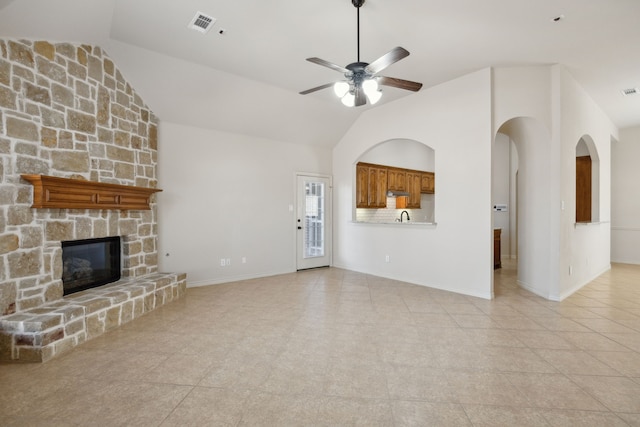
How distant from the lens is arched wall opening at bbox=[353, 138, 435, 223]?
7.91 meters

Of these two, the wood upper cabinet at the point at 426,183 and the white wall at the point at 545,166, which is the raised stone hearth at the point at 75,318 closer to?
the white wall at the point at 545,166

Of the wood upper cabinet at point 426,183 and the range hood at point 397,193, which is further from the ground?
the wood upper cabinet at point 426,183

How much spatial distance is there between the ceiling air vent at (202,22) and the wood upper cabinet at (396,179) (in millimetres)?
5472

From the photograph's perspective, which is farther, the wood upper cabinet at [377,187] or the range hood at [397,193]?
the range hood at [397,193]

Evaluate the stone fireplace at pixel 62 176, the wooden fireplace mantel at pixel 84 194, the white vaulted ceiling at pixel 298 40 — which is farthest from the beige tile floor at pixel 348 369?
the white vaulted ceiling at pixel 298 40

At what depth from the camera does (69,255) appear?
371 cm

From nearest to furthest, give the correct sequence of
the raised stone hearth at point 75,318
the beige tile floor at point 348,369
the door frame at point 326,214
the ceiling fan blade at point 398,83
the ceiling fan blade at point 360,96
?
the beige tile floor at point 348,369 < the raised stone hearth at point 75,318 < the ceiling fan blade at point 398,83 < the ceiling fan blade at point 360,96 < the door frame at point 326,214

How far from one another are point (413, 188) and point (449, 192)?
3801 mm

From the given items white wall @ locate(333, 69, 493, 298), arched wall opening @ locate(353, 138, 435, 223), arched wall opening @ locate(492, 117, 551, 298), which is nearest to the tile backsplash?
arched wall opening @ locate(353, 138, 435, 223)

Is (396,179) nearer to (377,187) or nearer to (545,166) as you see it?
(377,187)

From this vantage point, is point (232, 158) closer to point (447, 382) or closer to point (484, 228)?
point (484, 228)

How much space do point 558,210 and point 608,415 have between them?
3168 mm

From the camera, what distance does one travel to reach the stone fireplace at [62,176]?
2.92 metres

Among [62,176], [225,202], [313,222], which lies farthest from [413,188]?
[62,176]
